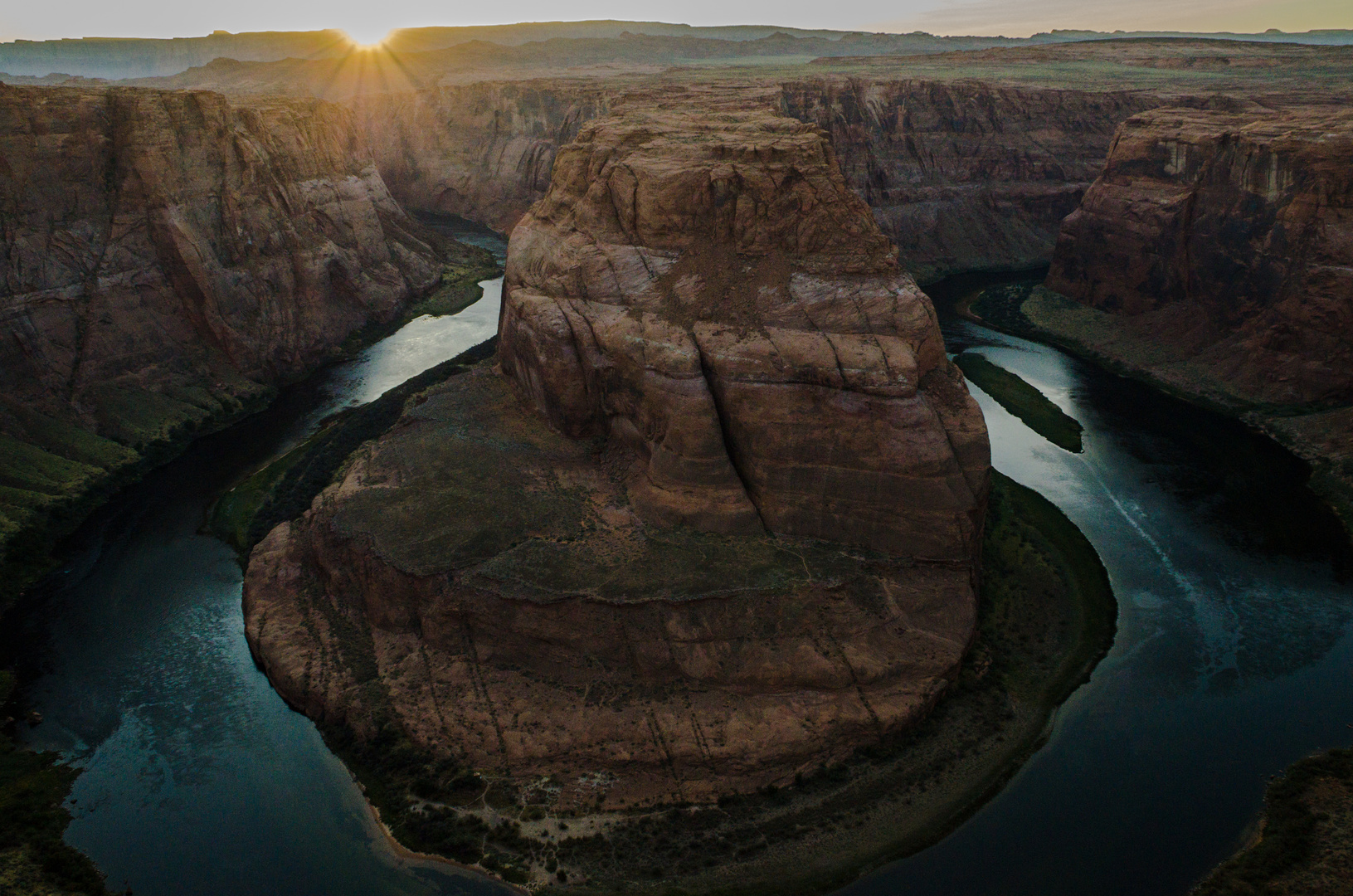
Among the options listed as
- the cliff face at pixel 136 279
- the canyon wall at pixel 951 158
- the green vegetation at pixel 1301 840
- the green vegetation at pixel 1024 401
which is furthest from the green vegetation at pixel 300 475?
the canyon wall at pixel 951 158

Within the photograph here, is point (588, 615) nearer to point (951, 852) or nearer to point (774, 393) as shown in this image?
point (774, 393)

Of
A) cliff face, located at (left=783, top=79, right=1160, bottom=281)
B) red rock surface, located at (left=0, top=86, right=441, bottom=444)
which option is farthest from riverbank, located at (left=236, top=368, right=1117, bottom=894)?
cliff face, located at (left=783, top=79, right=1160, bottom=281)

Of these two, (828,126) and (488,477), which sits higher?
A: (828,126)

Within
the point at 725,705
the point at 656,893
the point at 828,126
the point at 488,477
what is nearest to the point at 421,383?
the point at 488,477

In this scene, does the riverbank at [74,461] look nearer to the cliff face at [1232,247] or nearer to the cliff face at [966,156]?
the cliff face at [1232,247]

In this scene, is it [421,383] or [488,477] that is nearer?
[488,477]

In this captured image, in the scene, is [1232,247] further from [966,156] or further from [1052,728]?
[1052,728]

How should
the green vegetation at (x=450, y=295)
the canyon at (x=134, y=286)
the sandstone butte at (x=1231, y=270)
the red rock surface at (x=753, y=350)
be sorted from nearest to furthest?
the red rock surface at (x=753, y=350) → the canyon at (x=134, y=286) → the sandstone butte at (x=1231, y=270) → the green vegetation at (x=450, y=295)
